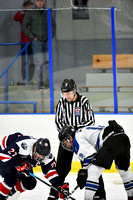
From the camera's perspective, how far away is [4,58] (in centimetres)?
502

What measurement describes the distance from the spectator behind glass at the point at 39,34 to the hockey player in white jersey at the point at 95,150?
189 centimetres

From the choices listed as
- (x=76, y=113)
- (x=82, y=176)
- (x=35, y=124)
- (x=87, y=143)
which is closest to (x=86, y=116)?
(x=76, y=113)

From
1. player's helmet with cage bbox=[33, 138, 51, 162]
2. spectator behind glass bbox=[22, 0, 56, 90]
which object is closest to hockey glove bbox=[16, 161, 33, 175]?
player's helmet with cage bbox=[33, 138, 51, 162]

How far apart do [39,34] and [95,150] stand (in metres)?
2.30

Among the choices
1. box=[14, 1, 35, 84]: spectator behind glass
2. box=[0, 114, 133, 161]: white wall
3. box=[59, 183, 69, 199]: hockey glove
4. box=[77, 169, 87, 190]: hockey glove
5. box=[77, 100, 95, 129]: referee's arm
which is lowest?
box=[59, 183, 69, 199]: hockey glove

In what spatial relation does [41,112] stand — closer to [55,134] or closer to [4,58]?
[55,134]

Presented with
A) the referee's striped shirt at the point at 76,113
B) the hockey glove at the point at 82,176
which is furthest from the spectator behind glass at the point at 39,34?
the hockey glove at the point at 82,176

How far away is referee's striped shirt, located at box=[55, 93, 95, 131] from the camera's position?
359 centimetres

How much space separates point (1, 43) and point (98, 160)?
2.58m

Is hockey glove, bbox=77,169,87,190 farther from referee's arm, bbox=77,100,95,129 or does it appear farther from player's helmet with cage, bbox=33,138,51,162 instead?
referee's arm, bbox=77,100,95,129

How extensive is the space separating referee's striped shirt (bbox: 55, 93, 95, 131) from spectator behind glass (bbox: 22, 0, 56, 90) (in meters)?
1.37

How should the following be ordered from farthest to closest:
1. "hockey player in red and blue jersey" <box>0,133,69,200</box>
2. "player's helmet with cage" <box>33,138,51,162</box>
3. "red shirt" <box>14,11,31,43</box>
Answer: "red shirt" <box>14,11,31,43</box> → "hockey player in red and blue jersey" <box>0,133,69,200</box> → "player's helmet with cage" <box>33,138,51,162</box>

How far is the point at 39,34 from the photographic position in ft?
16.3

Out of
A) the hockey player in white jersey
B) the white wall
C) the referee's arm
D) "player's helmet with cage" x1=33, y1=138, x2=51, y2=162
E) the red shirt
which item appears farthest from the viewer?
the red shirt
